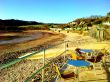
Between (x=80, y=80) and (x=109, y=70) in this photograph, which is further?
(x=109, y=70)

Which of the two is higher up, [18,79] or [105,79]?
[105,79]

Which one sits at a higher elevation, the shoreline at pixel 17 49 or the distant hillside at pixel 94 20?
the distant hillside at pixel 94 20

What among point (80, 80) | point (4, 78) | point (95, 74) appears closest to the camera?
point (80, 80)

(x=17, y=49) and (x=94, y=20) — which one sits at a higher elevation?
(x=94, y=20)

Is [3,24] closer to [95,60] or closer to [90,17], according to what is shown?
[90,17]

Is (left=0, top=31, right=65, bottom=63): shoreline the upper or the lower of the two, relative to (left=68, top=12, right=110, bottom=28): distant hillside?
lower

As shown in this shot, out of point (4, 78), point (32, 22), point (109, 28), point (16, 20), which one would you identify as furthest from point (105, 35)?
point (32, 22)

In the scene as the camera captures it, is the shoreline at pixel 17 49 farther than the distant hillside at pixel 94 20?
No

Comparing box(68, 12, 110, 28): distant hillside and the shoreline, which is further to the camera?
box(68, 12, 110, 28): distant hillside

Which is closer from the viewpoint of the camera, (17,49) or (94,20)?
(17,49)

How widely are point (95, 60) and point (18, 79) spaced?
14.0 ft

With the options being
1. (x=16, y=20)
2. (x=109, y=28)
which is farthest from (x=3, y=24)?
(x=109, y=28)

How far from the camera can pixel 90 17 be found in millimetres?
81688

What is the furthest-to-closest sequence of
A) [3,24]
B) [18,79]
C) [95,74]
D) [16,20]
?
[16,20], [3,24], [18,79], [95,74]
